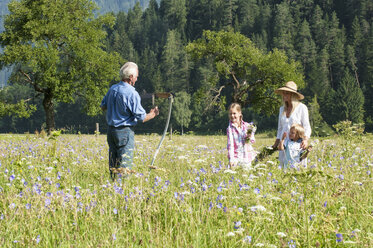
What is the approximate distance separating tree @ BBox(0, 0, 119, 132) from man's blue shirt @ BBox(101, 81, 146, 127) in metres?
25.3

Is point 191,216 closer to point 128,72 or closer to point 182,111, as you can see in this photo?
point 128,72

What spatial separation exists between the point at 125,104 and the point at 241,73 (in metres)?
36.5

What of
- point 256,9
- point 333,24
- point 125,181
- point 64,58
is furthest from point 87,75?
point 256,9

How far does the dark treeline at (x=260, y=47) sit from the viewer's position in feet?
272

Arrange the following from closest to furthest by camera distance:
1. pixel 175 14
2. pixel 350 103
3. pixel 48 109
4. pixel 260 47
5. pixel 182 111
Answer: pixel 48 109, pixel 350 103, pixel 182 111, pixel 260 47, pixel 175 14

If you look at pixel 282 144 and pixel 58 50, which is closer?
pixel 282 144

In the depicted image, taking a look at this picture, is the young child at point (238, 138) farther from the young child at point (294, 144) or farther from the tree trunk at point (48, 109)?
the tree trunk at point (48, 109)

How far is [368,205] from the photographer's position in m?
4.26

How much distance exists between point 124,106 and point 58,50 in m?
28.5

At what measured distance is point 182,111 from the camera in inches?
3890

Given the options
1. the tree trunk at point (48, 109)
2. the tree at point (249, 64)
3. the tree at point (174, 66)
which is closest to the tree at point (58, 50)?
the tree trunk at point (48, 109)

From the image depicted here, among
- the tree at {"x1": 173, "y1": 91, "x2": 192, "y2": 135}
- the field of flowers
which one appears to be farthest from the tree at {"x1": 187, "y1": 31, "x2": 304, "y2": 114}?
the tree at {"x1": 173, "y1": 91, "x2": 192, "y2": 135}

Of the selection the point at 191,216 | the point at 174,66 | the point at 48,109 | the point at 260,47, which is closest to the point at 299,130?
the point at 191,216

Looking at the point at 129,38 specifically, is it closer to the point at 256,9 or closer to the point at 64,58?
the point at 256,9
